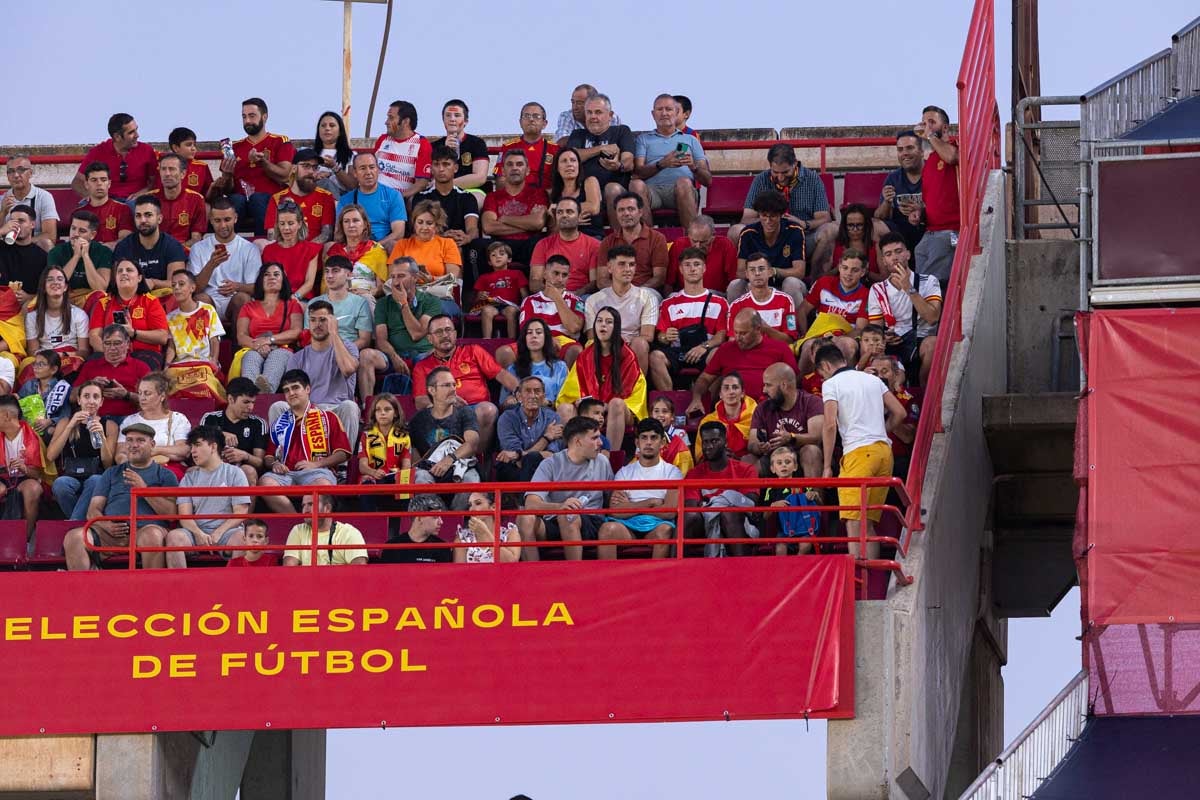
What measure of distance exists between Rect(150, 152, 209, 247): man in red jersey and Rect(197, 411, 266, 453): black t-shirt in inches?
154

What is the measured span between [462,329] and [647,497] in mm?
3709

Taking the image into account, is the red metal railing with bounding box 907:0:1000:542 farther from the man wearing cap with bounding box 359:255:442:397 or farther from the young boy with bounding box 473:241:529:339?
the man wearing cap with bounding box 359:255:442:397

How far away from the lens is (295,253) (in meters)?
19.7

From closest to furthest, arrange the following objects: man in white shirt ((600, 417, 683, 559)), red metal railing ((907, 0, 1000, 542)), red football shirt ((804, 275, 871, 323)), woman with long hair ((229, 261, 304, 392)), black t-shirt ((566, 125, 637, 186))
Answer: man in white shirt ((600, 417, 683, 559)) < red metal railing ((907, 0, 1000, 542)) < red football shirt ((804, 275, 871, 323)) < woman with long hair ((229, 261, 304, 392)) < black t-shirt ((566, 125, 637, 186))

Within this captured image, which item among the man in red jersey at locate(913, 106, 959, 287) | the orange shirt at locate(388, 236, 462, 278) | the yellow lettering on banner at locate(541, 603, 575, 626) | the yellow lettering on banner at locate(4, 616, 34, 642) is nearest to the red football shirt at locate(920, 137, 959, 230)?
the man in red jersey at locate(913, 106, 959, 287)

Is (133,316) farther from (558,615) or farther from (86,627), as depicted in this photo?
(558,615)

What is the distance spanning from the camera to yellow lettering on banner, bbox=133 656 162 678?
15555mm

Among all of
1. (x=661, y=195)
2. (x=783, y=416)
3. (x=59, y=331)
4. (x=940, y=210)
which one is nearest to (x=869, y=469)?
(x=783, y=416)

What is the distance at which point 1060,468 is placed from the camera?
1964cm

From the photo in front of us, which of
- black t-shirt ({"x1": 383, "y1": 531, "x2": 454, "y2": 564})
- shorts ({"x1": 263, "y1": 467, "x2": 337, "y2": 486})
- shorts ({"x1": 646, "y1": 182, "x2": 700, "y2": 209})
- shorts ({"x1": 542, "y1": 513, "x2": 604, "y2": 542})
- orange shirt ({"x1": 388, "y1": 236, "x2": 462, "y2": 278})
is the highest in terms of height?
shorts ({"x1": 646, "y1": 182, "x2": 700, "y2": 209})

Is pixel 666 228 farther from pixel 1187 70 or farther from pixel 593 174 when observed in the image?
pixel 1187 70

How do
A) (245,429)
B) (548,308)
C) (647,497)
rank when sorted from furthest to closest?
(548,308), (245,429), (647,497)

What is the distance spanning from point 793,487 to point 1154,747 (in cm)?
272

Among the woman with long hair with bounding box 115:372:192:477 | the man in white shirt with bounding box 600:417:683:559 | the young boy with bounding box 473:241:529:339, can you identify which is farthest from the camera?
the young boy with bounding box 473:241:529:339
